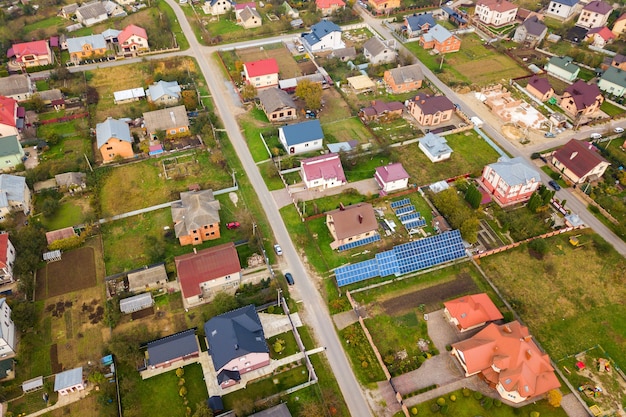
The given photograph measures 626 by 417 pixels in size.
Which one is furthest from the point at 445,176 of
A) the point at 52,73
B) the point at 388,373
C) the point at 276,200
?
the point at 52,73

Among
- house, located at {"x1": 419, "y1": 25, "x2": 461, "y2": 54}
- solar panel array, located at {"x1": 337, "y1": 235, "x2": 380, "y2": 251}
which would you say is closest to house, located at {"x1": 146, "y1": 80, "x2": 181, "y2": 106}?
solar panel array, located at {"x1": 337, "y1": 235, "x2": 380, "y2": 251}

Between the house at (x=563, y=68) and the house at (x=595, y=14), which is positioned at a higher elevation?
the house at (x=595, y=14)

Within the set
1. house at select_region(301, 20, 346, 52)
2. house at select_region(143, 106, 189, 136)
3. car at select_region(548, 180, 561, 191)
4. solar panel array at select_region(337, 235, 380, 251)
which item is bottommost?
solar panel array at select_region(337, 235, 380, 251)

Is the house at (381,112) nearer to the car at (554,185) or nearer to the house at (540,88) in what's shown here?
the car at (554,185)

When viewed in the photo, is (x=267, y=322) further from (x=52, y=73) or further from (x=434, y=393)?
(x=52, y=73)

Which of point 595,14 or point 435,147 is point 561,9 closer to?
point 595,14

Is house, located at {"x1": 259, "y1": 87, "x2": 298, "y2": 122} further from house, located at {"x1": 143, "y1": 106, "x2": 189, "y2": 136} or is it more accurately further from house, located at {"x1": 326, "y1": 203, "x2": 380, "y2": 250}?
house, located at {"x1": 326, "y1": 203, "x2": 380, "y2": 250}

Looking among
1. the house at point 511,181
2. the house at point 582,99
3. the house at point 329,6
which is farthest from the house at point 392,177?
the house at point 329,6
